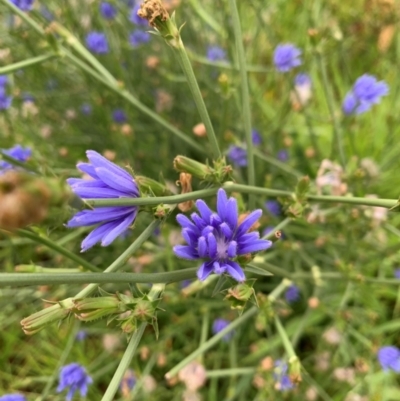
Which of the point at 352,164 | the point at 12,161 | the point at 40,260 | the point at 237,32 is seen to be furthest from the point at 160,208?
the point at 40,260

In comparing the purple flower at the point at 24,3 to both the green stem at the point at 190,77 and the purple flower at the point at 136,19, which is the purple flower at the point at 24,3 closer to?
the purple flower at the point at 136,19

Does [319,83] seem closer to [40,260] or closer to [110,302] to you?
[40,260]

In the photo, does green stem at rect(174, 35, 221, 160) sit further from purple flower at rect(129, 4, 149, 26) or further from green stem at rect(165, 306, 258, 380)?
purple flower at rect(129, 4, 149, 26)

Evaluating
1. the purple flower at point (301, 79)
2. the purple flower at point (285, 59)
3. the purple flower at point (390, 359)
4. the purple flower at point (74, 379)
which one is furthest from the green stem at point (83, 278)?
the purple flower at point (301, 79)

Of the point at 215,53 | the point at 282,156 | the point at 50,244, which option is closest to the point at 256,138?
the point at 282,156

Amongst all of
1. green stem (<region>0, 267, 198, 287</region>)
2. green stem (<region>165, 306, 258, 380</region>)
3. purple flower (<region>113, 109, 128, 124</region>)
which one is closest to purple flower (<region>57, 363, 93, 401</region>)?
green stem (<region>165, 306, 258, 380</region>)

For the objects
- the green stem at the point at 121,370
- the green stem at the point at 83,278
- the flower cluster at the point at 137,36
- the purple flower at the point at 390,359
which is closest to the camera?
the green stem at the point at 83,278
